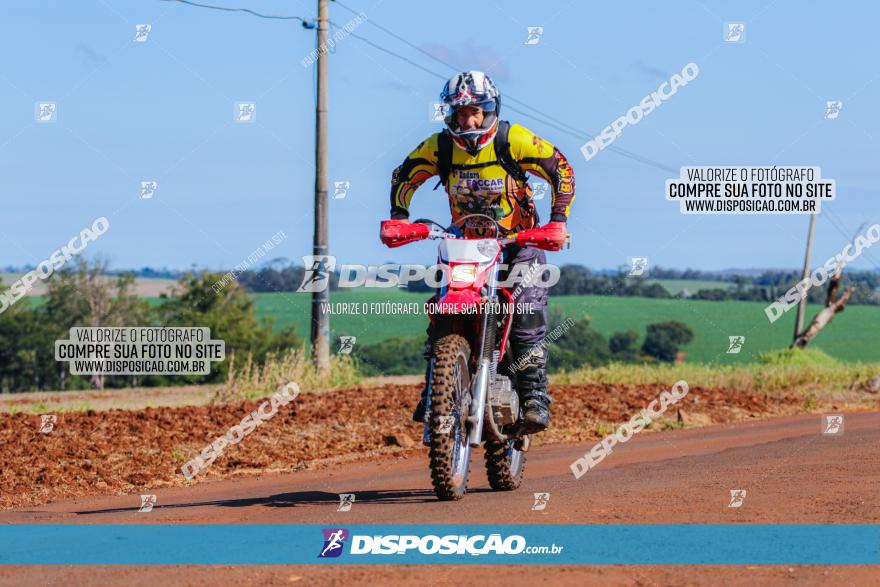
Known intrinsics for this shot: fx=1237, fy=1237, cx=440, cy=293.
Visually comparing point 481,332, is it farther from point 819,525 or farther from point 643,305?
point 643,305

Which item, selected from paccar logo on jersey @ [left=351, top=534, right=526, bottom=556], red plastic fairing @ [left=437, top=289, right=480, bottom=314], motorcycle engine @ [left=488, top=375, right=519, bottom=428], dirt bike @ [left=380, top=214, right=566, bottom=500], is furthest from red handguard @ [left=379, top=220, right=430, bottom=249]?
paccar logo on jersey @ [left=351, top=534, right=526, bottom=556]

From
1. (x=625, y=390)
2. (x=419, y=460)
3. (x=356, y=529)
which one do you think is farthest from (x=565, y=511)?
(x=625, y=390)

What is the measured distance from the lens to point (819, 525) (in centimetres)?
772

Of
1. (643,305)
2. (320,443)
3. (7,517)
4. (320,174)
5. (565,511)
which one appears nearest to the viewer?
(565,511)

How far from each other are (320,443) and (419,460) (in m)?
1.65

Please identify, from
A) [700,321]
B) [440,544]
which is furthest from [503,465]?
[700,321]

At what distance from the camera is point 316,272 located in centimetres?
2364

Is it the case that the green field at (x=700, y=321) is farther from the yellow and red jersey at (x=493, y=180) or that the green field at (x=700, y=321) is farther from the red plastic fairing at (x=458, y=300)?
the red plastic fairing at (x=458, y=300)

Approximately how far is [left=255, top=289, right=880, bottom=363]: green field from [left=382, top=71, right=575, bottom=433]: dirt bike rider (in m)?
41.3

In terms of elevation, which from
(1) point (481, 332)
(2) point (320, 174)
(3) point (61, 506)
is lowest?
(3) point (61, 506)

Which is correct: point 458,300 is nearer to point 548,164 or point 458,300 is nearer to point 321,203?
point 548,164

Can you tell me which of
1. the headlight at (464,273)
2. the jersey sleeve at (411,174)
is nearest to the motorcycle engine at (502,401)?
the headlight at (464,273)

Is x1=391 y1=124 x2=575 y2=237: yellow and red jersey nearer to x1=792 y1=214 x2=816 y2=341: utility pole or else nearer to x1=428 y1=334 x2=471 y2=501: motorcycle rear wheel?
x1=428 y1=334 x2=471 y2=501: motorcycle rear wheel

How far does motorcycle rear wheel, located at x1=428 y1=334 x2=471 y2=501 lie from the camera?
8.85m
